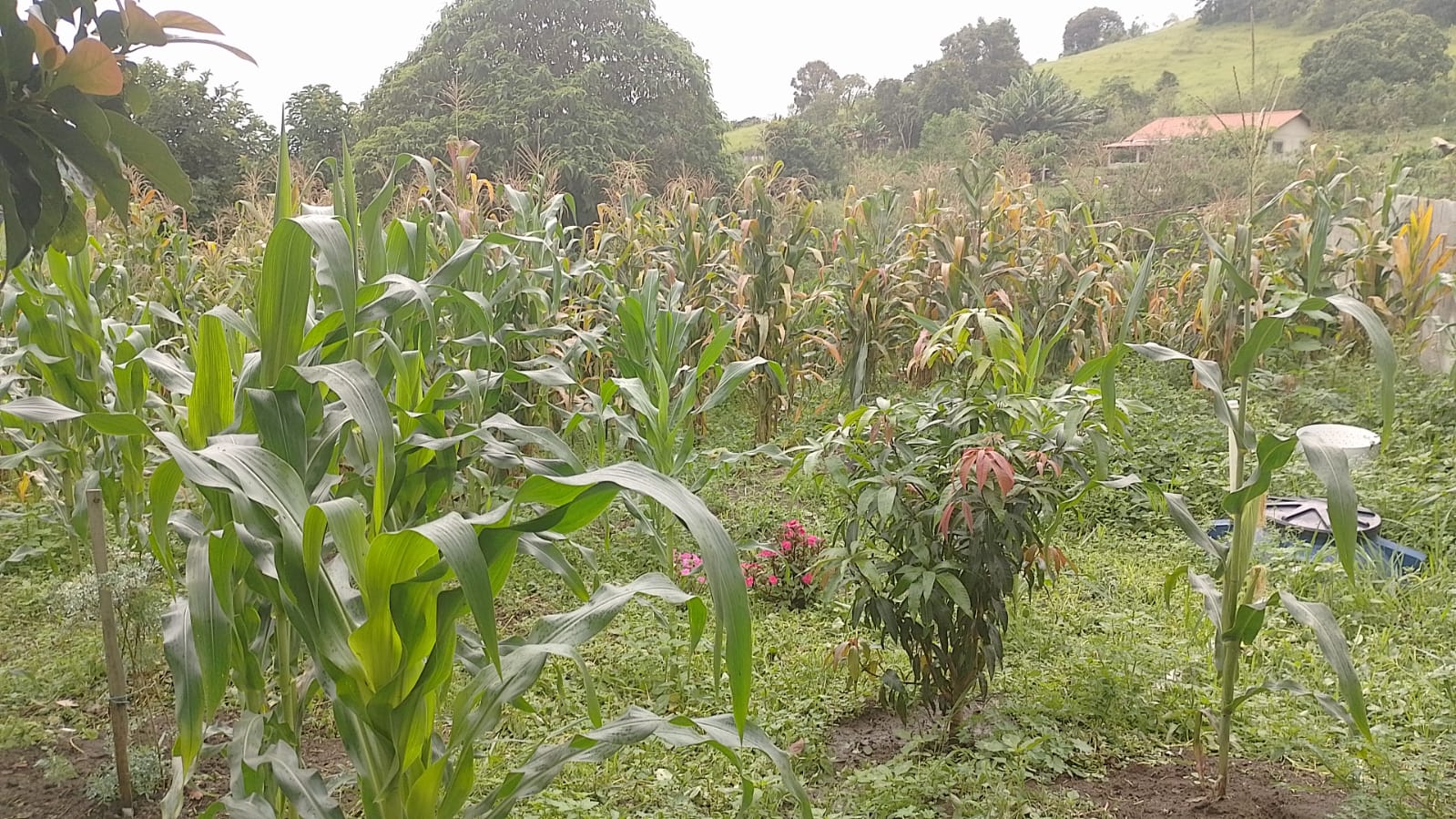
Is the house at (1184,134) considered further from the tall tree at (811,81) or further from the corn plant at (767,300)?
the corn plant at (767,300)

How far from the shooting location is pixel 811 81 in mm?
21109

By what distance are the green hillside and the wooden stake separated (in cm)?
1683

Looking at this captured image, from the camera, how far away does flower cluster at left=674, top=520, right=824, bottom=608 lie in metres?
3.01

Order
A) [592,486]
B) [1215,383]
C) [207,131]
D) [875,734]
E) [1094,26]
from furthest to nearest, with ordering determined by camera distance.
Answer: [1094,26] → [207,131] → [875,734] → [1215,383] → [592,486]

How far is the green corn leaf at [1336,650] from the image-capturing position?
1.50 metres

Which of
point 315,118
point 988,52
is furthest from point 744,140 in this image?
point 315,118

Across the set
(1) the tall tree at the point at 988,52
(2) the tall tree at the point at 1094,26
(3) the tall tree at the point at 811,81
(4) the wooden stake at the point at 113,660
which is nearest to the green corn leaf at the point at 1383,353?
(4) the wooden stake at the point at 113,660

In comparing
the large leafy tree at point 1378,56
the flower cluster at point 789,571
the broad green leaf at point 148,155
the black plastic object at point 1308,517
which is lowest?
the black plastic object at point 1308,517

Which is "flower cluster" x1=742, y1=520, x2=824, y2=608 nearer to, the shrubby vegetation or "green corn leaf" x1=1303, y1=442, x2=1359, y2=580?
the shrubby vegetation

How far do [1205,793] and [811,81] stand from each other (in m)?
21.0

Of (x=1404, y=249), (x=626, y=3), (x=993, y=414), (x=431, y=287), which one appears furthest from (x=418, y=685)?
(x=626, y=3)

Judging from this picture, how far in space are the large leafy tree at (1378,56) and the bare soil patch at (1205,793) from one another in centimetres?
1620

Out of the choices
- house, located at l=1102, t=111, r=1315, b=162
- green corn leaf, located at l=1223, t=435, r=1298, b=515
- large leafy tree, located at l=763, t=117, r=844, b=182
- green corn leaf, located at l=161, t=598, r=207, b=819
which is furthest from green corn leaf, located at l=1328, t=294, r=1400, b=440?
large leafy tree, located at l=763, t=117, r=844, b=182

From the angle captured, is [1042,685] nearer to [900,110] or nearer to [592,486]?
[592,486]
